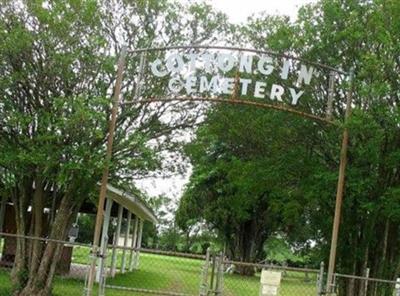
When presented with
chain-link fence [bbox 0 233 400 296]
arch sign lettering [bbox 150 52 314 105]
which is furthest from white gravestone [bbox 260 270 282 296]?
arch sign lettering [bbox 150 52 314 105]

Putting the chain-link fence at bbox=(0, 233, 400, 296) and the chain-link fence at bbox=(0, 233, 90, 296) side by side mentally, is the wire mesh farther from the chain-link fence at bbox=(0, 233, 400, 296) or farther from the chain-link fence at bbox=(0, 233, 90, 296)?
the chain-link fence at bbox=(0, 233, 90, 296)

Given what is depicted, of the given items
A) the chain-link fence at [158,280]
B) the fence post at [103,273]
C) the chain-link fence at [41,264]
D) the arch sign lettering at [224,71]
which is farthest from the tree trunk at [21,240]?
the arch sign lettering at [224,71]

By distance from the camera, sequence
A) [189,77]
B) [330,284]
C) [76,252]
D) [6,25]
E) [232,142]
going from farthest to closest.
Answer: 1. [76,252]
2. [232,142]
3. [6,25]
4. [189,77]
5. [330,284]

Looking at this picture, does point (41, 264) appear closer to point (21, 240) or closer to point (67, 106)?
point (21, 240)

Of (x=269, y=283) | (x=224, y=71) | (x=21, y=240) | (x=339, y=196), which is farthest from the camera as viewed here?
(x=21, y=240)

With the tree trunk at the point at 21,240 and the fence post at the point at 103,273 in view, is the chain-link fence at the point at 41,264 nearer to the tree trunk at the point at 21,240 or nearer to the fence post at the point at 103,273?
the tree trunk at the point at 21,240

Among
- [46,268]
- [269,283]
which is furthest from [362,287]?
[46,268]

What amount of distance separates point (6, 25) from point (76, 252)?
18.3 meters

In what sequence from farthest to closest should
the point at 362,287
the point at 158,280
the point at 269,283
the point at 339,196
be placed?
the point at 158,280
the point at 362,287
the point at 339,196
the point at 269,283

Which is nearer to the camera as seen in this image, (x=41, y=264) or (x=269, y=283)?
(x=269, y=283)

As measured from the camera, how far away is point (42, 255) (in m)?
13.0

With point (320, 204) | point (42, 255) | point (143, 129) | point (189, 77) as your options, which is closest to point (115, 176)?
point (143, 129)

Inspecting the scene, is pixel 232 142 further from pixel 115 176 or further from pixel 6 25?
pixel 6 25

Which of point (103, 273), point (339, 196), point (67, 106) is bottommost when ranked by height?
point (103, 273)
